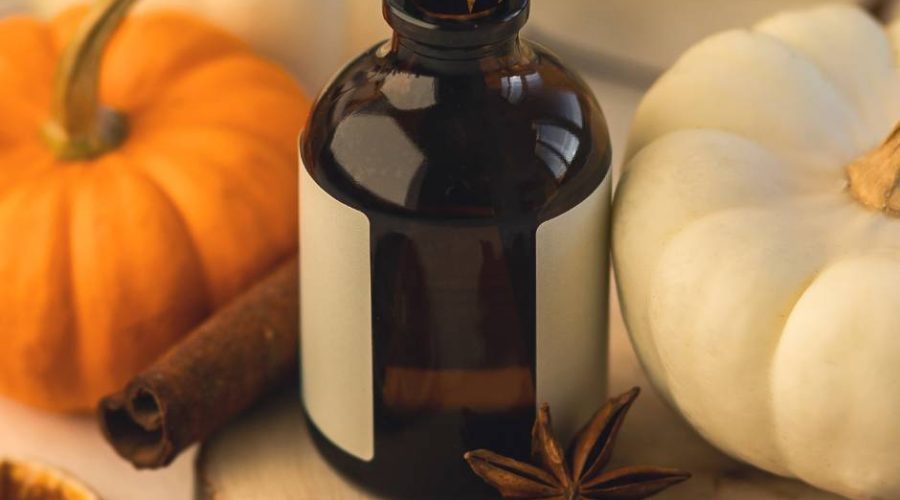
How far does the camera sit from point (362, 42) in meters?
1.20

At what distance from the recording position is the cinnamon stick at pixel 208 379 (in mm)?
878

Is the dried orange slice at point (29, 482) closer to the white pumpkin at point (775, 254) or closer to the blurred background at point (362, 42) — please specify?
the blurred background at point (362, 42)

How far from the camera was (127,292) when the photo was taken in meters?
0.94

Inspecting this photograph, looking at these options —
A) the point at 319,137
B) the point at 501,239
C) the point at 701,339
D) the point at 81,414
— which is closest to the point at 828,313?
the point at 701,339

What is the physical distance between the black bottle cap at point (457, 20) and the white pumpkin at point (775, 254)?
13 centimetres

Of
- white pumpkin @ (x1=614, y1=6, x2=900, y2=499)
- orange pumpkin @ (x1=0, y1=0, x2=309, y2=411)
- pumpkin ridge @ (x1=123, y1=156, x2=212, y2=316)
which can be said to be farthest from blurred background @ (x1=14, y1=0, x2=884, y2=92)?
white pumpkin @ (x1=614, y1=6, x2=900, y2=499)

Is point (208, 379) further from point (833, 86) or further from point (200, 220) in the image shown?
point (833, 86)

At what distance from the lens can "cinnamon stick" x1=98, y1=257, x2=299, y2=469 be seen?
878 millimetres

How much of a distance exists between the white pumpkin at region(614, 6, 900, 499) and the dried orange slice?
397 mm

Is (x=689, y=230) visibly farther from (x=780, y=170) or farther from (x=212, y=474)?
(x=212, y=474)

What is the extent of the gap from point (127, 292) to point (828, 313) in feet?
1.56

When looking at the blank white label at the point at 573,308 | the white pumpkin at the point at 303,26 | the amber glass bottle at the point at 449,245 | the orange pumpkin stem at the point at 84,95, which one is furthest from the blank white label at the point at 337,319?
the white pumpkin at the point at 303,26

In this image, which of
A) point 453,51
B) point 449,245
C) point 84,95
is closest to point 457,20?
point 453,51

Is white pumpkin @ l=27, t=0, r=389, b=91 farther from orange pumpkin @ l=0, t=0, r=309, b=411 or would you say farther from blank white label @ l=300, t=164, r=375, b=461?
blank white label @ l=300, t=164, r=375, b=461
